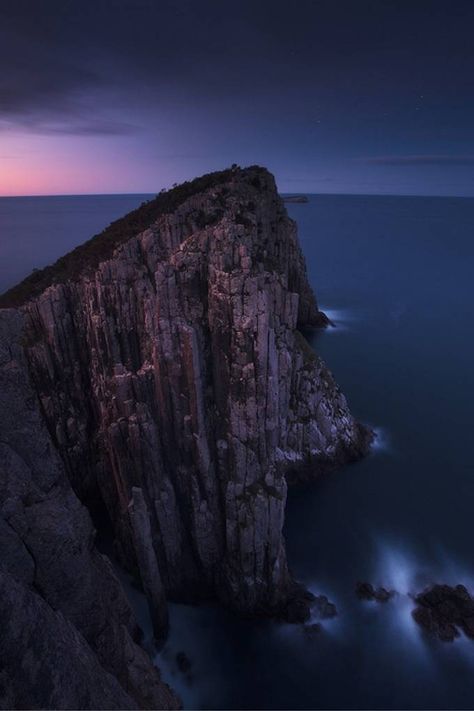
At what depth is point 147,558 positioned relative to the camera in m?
27.5

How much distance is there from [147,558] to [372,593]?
20654 millimetres

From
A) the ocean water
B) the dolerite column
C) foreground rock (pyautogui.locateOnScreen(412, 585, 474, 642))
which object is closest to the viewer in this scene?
the dolerite column

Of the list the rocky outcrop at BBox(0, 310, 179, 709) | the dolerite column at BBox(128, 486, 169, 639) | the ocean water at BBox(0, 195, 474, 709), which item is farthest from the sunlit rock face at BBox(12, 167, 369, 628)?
the rocky outcrop at BBox(0, 310, 179, 709)

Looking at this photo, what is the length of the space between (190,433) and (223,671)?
1774cm

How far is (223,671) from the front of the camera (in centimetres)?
3047

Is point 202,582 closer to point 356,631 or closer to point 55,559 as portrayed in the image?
point 356,631

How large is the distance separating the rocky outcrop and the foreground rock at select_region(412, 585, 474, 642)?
23.5m

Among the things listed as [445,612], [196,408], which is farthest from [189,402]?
[445,612]

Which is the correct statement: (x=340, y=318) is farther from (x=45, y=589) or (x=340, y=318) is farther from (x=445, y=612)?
(x=45, y=589)

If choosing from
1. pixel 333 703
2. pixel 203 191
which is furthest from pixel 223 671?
pixel 203 191

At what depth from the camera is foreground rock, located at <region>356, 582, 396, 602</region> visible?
3553 cm

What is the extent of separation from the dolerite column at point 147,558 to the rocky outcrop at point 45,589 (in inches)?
280

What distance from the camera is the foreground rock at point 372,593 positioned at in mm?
35531

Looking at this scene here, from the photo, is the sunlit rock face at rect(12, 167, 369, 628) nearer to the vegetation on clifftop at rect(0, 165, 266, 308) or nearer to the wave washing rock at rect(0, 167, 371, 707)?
the wave washing rock at rect(0, 167, 371, 707)
